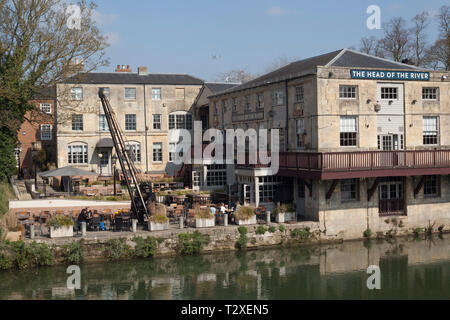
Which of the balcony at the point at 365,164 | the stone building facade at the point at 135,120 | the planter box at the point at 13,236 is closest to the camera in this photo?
the planter box at the point at 13,236

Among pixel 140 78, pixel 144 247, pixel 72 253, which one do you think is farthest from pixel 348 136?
pixel 140 78

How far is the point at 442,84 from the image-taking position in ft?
85.6

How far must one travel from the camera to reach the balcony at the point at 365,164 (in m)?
22.3

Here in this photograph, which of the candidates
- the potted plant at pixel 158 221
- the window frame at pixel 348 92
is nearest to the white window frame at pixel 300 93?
the window frame at pixel 348 92

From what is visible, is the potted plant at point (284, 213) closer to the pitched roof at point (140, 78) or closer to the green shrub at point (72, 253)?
the green shrub at point (72, 253)

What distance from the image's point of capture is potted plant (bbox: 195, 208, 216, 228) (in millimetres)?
22125

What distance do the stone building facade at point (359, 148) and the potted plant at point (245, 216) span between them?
268cm

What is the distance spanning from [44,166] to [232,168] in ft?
54.9

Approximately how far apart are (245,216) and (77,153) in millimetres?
19165

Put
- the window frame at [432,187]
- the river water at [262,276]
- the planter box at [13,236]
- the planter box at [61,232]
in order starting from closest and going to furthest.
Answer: the river water at [262,276] → the planter box at [13,236] → the planter box at [61,232] → the window frame at [432,187]

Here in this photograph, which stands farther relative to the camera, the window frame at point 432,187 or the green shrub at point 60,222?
the window frame at point 432,187

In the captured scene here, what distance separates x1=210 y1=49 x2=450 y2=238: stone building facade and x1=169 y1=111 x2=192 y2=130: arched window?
44.8 feet

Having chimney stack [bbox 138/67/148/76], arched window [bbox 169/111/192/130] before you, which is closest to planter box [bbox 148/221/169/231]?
arched window [bbox 169/111/192/130]
